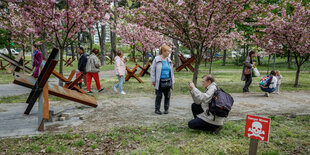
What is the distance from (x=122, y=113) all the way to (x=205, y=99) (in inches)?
94.8

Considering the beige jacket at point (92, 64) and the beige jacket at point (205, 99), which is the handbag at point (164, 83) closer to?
the beige jacket at point (205, 99)

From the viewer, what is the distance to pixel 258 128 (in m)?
2.73

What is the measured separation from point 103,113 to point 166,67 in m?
1.84

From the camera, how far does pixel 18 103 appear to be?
6.45m

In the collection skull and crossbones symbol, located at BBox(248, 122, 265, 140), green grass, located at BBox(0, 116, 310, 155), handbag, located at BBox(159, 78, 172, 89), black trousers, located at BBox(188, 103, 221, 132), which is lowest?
green grass, located at BBox(0, 116, 310, 155)

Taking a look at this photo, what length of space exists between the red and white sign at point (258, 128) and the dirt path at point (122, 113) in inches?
82.6

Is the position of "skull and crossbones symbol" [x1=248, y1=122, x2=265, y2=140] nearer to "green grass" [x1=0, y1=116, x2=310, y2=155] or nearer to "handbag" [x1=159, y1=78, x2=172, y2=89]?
"green grass" [x1=0, y1=116, x2=310, y2=155]

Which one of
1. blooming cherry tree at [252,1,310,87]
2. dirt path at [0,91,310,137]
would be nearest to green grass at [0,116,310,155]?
dirt path at [0,91,310,137]

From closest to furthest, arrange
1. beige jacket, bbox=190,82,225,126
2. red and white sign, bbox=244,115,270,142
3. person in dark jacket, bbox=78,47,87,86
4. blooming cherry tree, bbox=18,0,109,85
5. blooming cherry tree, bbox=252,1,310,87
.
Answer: red and white sign, bbox=244,115,270,142 < beige jacket, bbox=190,82,225,126 < blooming cherry tree, bbox=18,0,109,85 < person in dark jacket, bbox=78,47,87,86 < blooming cherry tree, bbox=252,1,310,87

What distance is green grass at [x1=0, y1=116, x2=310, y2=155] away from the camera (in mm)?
3375

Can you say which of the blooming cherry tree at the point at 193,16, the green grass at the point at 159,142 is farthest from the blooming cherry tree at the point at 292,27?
the green grass at the point at 159,142

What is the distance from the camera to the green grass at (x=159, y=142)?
11.1 ft

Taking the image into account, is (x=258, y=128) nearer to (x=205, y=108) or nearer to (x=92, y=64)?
(x=205, y=108)

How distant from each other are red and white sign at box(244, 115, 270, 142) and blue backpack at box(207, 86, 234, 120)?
2.67 feet
